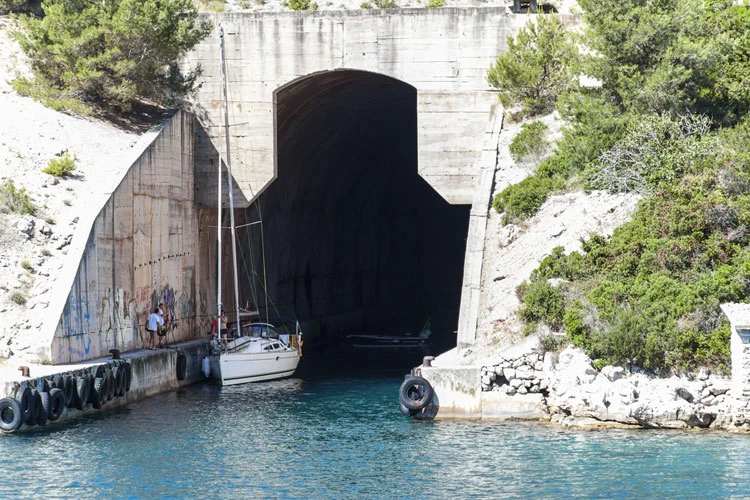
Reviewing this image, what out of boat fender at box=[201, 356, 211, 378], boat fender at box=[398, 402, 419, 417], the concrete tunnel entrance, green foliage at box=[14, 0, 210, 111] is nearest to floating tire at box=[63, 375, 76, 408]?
boat fender at box=[398, 402, 419, 417]

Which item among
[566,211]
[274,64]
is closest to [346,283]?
[274,64]

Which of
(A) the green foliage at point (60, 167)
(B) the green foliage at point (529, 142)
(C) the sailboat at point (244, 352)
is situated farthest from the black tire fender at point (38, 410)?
(B) the green foliage at point (529, 142)

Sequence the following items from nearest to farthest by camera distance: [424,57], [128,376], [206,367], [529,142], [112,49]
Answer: [128,376] < [529,142] < [206,367] < [424,57] < [112,49]

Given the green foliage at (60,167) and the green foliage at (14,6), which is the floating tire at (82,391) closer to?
the green foliage at (60,167)

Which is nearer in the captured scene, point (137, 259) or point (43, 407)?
Result: point (43, 407)

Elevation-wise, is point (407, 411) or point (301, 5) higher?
point (301, 5)

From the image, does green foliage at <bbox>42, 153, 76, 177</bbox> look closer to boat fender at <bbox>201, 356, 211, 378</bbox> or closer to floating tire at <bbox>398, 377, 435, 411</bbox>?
boat fender at <bbox>201, 356, 211, 378</bbox>

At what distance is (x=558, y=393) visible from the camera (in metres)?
29.6

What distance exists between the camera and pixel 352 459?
87.5 ft

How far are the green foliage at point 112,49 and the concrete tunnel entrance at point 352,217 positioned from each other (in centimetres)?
442

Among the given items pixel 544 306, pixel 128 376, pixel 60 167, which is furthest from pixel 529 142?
pixel 60 167

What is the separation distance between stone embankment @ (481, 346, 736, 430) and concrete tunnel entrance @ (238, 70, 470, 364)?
55.5ft

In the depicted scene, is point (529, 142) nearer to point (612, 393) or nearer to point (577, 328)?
point (577, 328)

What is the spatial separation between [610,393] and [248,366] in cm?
1550
